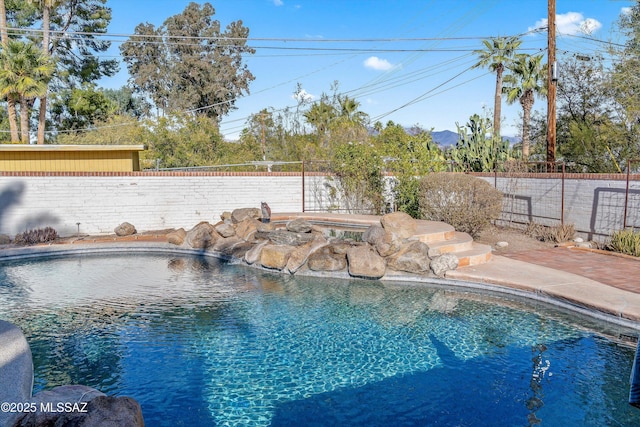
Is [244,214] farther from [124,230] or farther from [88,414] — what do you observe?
[88,414]

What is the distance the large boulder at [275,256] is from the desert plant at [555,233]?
6600 mm

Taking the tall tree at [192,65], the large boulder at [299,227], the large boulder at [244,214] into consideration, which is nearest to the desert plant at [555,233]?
the large boulder at [299,227]

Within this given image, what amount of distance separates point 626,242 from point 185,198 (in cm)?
1199

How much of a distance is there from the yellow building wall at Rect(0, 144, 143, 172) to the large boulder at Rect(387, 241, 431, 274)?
923 cm

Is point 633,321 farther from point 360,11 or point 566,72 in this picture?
point 360,11

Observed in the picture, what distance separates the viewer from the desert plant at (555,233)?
11406 mm

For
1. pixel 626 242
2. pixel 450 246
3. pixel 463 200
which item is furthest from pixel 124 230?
pixel 626 242

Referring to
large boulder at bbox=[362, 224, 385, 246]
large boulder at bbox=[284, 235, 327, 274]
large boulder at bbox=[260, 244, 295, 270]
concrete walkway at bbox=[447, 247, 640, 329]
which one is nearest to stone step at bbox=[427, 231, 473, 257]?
concrete walkway at bbox=[447, 247, 640, 329]

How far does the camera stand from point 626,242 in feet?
31.9

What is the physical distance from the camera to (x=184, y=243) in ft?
40.7

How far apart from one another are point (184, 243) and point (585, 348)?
32.0 ft

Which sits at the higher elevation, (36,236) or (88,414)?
Result: (36,236)

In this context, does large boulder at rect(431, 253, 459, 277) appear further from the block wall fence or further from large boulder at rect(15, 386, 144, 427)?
large boulder at rect(15, 386, 144, 427)

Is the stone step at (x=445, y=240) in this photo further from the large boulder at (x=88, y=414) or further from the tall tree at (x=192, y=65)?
the tall tree at (x=192, y=65)
